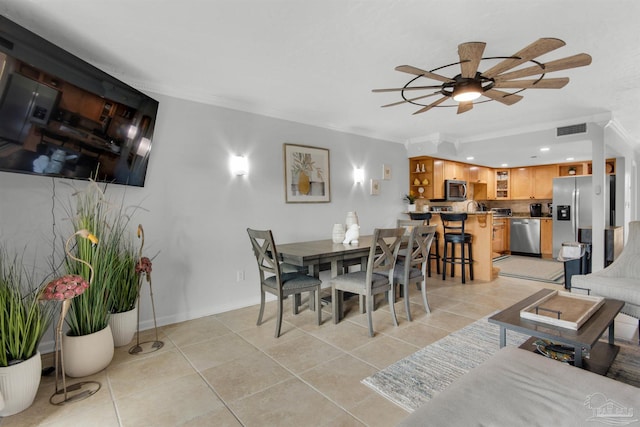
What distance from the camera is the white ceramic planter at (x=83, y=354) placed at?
7.05ft

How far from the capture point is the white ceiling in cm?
196

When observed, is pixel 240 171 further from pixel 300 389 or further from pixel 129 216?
pixel 300 389

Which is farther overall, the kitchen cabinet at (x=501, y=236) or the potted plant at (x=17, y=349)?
the kitchen cabinet at (x=501, y=236)

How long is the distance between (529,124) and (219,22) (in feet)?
15.2

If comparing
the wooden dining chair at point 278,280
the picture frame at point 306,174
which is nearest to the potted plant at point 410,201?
the picture frame at point 306,174

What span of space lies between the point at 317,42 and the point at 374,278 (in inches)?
81.6

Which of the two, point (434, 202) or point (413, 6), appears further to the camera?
point (434, 202)

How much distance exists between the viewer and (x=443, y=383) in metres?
2.01

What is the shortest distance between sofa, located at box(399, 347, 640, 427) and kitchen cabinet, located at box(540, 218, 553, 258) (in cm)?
674

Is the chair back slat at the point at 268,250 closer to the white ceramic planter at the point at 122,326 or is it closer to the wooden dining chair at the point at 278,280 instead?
the wooden dining chair at the point at 278,280

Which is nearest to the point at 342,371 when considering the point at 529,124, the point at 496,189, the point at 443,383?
the point at 443,383

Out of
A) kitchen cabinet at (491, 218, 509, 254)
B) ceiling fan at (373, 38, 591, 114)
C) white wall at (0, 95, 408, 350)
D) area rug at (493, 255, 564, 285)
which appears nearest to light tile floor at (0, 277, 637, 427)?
white wall at (0, 95, 408, 350)

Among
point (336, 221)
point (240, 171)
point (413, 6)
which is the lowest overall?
point (336, 221)

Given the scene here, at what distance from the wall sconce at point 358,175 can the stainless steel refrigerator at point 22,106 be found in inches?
146
